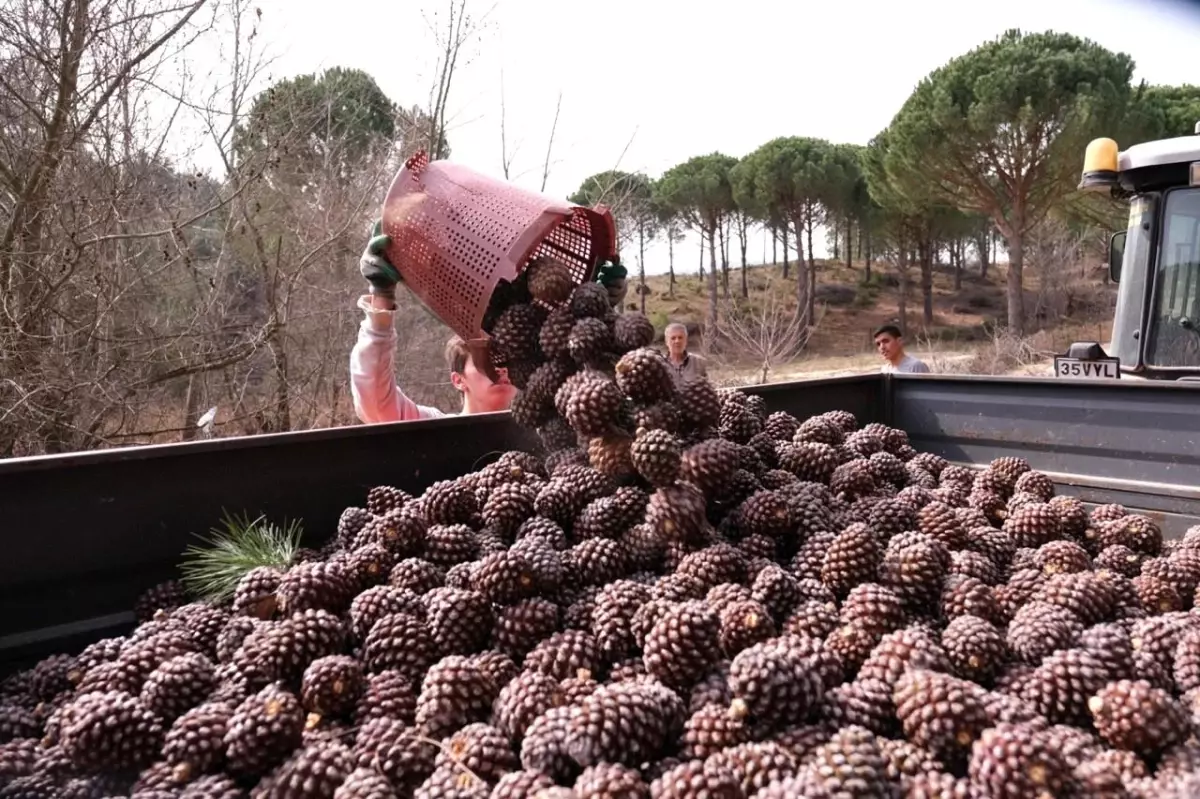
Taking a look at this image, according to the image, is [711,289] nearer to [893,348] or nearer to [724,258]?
[724,258]

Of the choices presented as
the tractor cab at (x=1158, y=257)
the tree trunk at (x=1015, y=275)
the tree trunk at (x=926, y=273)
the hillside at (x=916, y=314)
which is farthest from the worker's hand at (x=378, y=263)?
the tree trunk at (x=926, y=273)

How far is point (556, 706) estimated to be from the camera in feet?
4.44

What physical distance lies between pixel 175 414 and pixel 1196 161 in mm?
8641

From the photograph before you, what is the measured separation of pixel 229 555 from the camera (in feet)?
6.03

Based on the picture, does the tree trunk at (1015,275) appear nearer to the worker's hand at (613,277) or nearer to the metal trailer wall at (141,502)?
the worker's hand at (613,277)

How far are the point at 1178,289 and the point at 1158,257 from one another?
0.24 m

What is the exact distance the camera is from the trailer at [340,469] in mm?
1697

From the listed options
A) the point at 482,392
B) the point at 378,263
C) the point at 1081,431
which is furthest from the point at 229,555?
the point at 1081,431

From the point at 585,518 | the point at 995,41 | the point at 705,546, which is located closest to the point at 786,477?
the point at 705,546

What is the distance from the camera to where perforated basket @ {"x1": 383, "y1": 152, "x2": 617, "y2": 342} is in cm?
229

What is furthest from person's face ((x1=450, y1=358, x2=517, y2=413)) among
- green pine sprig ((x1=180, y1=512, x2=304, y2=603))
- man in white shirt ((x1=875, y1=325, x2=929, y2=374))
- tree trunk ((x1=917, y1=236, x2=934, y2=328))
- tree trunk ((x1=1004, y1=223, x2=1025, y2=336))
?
tree trunk ((x1=917, y1=236, x2=934, y2=328))

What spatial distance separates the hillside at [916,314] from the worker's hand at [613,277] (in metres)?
12.7

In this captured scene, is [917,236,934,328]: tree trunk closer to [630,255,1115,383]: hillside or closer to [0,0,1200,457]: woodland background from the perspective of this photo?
[630,255,1115,383]: hillside

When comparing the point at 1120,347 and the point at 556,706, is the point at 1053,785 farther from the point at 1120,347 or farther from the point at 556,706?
the point at 1120,347
